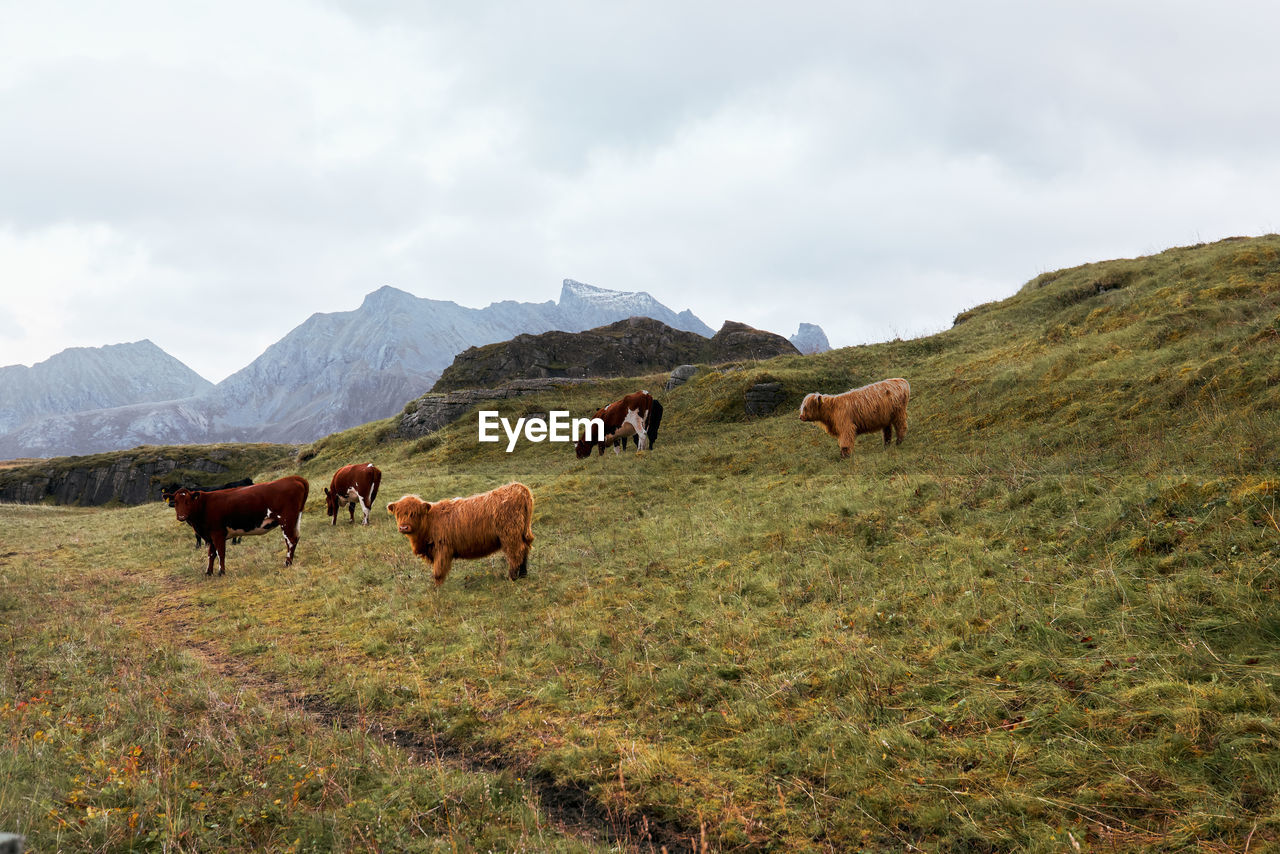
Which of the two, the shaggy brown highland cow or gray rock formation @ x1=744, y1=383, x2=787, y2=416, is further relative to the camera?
gray rock formation @ x1=744, y1=383, x2=787, y2=416

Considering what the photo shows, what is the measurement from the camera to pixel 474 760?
6.03 m

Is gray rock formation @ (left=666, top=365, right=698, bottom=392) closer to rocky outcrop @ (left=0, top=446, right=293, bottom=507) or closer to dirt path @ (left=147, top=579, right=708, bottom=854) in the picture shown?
dirt path @ (left=147, top=579, right=708, bottom=854)

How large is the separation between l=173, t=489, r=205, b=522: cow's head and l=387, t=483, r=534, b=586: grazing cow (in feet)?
24.4

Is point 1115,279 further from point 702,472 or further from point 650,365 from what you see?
point 650,365

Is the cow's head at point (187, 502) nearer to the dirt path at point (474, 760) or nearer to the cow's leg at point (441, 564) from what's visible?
the dirt path at point (474, 760)

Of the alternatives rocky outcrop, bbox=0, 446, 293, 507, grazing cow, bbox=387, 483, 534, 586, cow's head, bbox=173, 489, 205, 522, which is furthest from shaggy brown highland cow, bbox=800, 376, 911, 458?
rocky outcrop, bbox=0, 446, 293, 507

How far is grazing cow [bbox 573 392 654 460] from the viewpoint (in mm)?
26250

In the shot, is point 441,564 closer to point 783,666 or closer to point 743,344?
point 783,666

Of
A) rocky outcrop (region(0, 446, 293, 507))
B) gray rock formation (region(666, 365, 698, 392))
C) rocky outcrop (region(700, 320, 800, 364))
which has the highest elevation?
rocky outcrop (region(700, 320, 800, 364))

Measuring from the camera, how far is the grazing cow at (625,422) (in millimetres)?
26250

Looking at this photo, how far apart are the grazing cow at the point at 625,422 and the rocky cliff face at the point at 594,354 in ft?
160

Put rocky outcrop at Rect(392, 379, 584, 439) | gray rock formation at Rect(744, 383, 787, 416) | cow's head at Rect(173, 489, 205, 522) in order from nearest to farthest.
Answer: cow's head at Rect(173, 489, 205, 522)
gray rock formation at Rect(744, 383, 787, 416)
rocky outcrop at Rect(392, 379, 584, 439)

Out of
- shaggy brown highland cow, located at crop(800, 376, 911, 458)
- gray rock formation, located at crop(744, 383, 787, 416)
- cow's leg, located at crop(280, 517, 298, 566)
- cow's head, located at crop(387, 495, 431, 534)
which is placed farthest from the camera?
gray rock formation, located at crop(744, 383, 787, 416)

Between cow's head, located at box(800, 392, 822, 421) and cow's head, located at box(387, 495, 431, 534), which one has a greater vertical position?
cow's head, located at box(800, 392, 822, 421)
